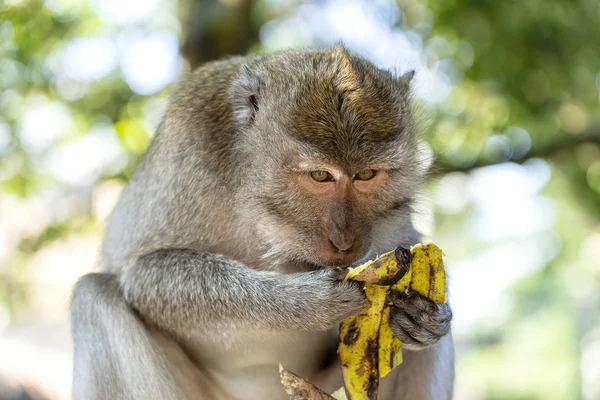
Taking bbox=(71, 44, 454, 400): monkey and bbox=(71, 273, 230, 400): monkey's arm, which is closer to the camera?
bbox=(71, 44, 454, 400): monkey

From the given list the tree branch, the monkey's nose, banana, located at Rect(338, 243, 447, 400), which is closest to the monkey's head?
the monkey's nose

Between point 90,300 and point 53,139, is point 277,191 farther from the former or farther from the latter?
point 53,139

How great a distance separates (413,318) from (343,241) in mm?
590

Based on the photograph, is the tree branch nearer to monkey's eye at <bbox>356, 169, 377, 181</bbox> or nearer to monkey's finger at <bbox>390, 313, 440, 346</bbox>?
monkey's eye at <bbox>356, 169, 377, 181</bbox>

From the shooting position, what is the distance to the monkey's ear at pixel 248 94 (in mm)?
3824

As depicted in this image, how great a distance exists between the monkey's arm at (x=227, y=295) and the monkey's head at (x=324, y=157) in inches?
7.2

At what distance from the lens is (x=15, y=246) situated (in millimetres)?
6473

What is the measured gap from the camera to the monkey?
3.38m

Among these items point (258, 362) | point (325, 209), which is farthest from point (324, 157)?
point (258, 362)

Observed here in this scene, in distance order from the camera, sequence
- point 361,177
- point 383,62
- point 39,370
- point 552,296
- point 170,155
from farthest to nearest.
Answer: point 552,296 → point 39,370 → point 383,62 → point 170,155 → point 361,177

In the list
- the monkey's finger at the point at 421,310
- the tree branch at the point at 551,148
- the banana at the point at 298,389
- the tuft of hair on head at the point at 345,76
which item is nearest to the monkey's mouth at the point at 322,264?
the monkey's finger at the point at 421,310

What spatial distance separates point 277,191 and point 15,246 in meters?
4.03

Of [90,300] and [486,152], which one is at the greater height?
[486,152]

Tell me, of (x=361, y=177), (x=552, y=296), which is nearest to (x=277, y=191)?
(x=361, y=177)
